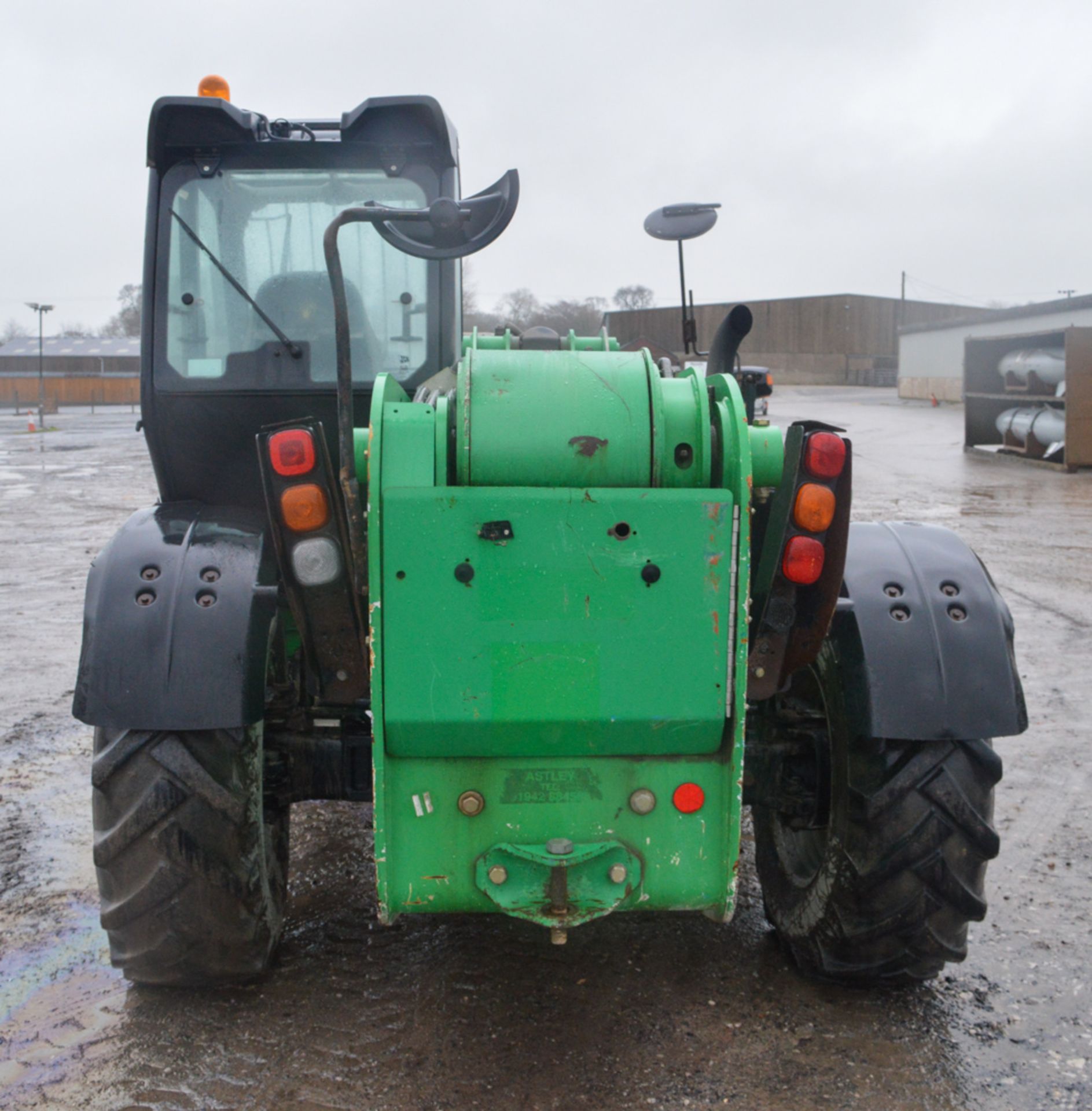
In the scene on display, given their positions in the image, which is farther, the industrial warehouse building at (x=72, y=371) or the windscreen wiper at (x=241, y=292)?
the industrial warehouse building at (x=72, y=371)

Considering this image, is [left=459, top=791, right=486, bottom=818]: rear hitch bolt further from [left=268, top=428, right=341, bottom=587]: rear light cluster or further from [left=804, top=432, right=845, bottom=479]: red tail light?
[left=804, top=432, right=845, bottom=479]: red tail light

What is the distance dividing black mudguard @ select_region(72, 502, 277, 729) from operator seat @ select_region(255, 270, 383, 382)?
1.14 meters

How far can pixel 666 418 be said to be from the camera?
2.60 metres

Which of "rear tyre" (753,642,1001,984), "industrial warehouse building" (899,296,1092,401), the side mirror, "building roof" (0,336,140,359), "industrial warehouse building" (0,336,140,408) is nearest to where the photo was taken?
the side mirror

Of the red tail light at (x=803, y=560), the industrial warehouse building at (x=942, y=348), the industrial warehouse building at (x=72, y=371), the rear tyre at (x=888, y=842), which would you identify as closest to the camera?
the red tail light at (x=803, y=560)

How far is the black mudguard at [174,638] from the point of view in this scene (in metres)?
2.71

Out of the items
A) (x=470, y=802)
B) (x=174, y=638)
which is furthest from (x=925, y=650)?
(x=174, y=638)

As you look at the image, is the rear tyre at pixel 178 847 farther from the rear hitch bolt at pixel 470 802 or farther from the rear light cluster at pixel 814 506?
the rear light cluster at pixel 814 506

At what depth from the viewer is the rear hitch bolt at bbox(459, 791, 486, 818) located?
103 inches

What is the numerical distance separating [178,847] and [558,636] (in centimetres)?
111

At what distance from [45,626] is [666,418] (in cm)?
646

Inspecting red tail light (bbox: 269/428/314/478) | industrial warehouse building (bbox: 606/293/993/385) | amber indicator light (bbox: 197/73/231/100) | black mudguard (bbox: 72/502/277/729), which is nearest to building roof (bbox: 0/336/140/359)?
industrial warehouse building (bbox: 606/293/993/385)

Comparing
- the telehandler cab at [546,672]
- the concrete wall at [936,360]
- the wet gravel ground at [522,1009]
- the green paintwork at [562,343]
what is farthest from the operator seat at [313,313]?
the concrete wall at [936,360]

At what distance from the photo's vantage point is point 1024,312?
31094 mm
